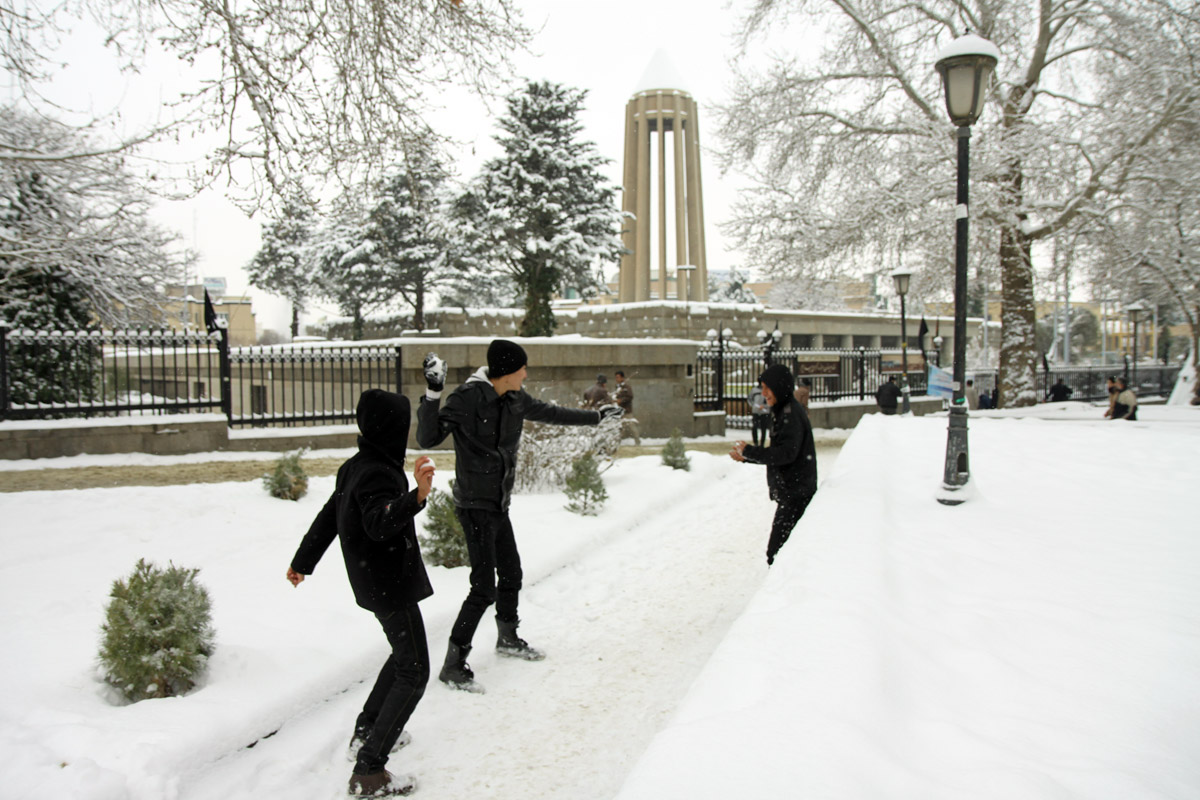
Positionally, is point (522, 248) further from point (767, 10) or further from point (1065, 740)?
point (1065, 740)

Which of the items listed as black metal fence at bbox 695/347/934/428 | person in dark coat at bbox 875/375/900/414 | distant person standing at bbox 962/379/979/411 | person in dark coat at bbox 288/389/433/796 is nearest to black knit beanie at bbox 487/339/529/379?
person in dark coat at bbox 288/389/433/796

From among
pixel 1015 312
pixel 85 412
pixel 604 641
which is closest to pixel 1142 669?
pixel 604 641

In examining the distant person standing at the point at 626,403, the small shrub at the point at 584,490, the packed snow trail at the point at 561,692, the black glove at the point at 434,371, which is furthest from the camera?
the distant person standing at the point at 626,403

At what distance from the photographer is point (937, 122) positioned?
19031 millimetres

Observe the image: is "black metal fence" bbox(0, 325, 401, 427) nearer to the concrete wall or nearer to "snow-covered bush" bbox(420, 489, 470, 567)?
the concrete wall

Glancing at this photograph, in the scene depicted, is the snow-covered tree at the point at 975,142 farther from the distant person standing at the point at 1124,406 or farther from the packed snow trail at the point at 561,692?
the packed snow trail at the point at 561,692

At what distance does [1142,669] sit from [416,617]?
3.12m

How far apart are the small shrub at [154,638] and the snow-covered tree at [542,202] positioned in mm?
25179

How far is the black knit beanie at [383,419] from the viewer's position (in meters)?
3.24

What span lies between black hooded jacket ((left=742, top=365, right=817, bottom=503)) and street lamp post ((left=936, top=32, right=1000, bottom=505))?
1894 millimetres

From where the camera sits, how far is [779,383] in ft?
18.7

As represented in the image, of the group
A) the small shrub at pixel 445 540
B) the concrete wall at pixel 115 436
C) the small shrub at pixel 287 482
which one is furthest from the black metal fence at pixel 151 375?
the small shrub at pixel 445 540

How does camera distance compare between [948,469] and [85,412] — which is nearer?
[948,469]

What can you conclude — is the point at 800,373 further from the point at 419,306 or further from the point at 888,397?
the point at 419,306
